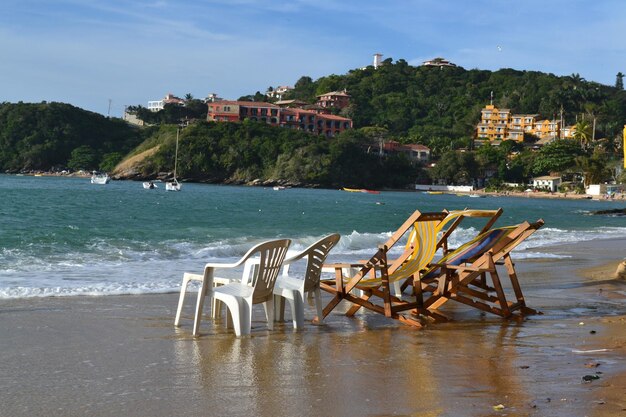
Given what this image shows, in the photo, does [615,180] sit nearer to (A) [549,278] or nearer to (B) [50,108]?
(B) [50,108]

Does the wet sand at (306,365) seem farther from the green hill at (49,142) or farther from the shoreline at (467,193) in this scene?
the green hill at (49,142)

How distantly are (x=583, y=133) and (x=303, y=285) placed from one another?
13890 cm

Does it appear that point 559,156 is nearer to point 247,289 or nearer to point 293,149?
point 293,149

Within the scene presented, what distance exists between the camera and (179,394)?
16.2 ft

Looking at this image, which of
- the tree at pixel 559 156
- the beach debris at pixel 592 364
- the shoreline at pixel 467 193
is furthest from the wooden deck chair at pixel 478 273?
the tree at pixel 559 156

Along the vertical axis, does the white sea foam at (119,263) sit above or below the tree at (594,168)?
below

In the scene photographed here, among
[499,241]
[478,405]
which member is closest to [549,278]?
[499,241]

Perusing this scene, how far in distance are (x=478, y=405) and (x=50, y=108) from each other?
155014mm

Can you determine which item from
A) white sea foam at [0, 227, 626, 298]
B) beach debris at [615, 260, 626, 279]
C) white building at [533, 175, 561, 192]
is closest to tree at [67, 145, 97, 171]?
white building at [533, 175, 561, 192]

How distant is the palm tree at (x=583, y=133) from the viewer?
454 feet

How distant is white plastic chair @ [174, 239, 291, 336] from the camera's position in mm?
6996

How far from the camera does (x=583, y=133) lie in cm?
13775

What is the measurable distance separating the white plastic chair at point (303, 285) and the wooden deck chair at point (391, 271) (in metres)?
0.25

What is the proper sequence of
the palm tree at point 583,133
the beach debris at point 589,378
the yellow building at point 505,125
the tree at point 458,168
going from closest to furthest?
the beach debris at point 589,378, the palm tree at point 583,133, the tree at point 458,168, the yellow building at point 505,125
